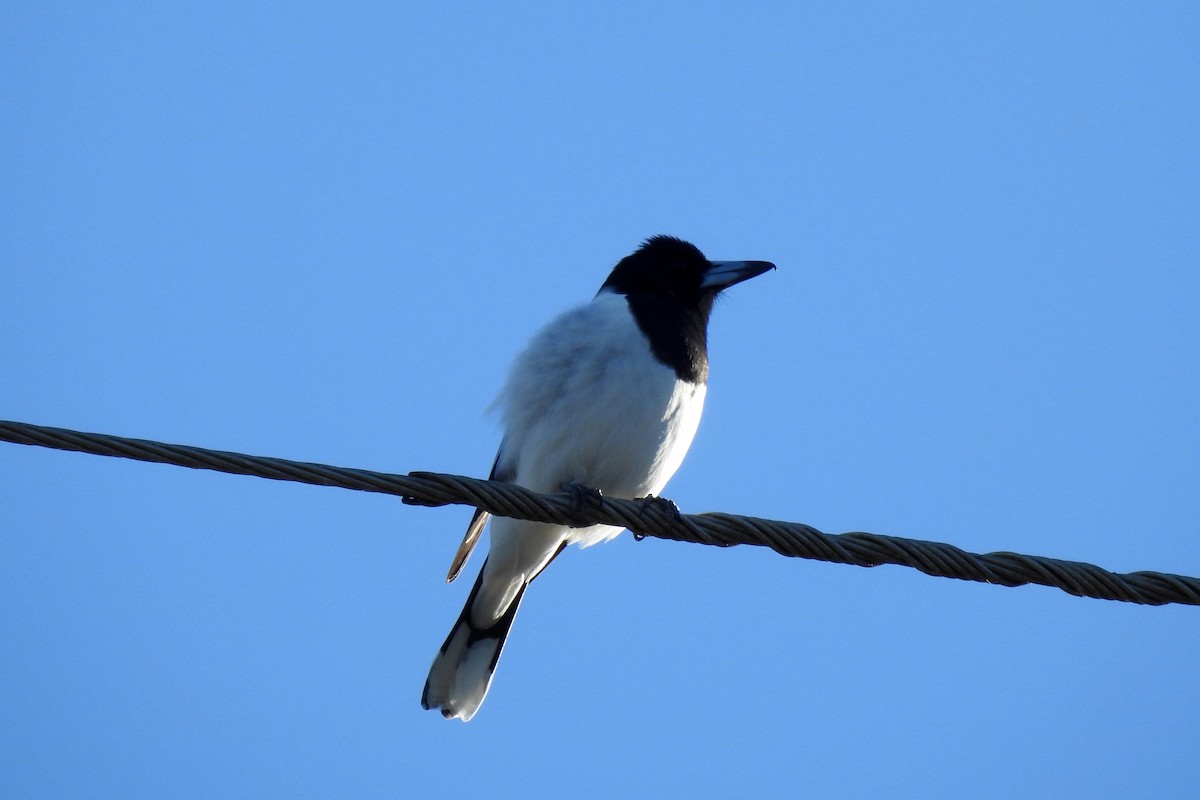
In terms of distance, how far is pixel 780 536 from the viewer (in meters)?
3.29

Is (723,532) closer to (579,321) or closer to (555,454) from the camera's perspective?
(555,454)

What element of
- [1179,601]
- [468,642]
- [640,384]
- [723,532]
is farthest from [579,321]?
[1179,601]

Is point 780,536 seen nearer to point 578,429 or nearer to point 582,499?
point 582,499

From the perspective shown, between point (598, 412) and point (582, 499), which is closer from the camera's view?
point (582, 499)

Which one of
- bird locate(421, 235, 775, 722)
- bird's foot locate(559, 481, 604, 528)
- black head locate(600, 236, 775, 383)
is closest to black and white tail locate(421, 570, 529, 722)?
bird locate(421, 235, 775, 722)

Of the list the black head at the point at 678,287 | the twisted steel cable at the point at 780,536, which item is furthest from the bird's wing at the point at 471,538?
the twisted steel cable at the point at 780,536

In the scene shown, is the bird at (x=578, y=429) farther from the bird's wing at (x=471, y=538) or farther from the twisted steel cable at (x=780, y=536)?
the twisted steel cable at (x=780, y=536)

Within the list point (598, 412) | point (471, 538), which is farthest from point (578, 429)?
point (471, 538)

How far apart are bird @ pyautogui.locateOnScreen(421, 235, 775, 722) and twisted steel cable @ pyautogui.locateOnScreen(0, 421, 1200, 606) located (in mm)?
1419

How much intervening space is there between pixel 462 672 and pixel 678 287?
1.99 m

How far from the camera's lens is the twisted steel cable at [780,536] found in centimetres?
303

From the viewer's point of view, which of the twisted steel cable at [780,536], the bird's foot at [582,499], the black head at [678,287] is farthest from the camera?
the black head at [678,287]

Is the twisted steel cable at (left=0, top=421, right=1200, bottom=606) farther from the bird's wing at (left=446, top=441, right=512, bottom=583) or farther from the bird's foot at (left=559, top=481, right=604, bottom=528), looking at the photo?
the bird's wing at (left=446, top=441, right=512, bottom=583)

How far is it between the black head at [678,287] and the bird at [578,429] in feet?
0.04
